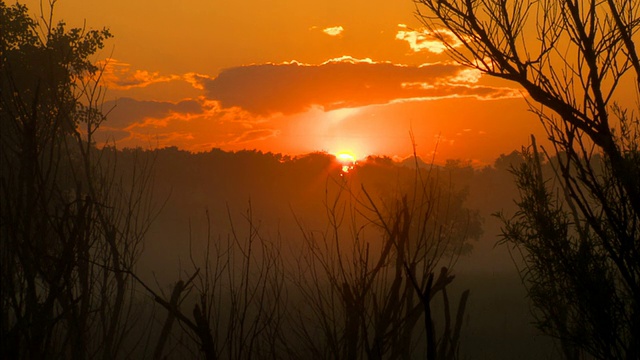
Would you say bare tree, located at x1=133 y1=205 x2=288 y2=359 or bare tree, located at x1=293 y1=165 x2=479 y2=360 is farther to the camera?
bare tree, located at x1=293 y1=165 x2=479 y2=360

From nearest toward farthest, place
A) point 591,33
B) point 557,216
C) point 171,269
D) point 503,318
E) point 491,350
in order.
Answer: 1. point 591,33
2. point 557,216
3. point 491,350
4. point 503,318
5. point 171,269

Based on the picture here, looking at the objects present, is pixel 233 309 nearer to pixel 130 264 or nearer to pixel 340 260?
pixel 340 260

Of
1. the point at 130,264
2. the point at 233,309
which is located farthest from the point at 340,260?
the point at 130,264

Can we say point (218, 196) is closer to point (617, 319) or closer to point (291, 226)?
point (291, 226)

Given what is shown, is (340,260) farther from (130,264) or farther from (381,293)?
(130,264)

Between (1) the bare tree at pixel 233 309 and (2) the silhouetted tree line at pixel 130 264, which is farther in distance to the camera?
(2) the silhouetted tree line at pixel 130 264

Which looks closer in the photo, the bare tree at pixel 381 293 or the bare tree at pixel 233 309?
the bare tree at pixel 233 309

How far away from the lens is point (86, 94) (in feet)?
30.5

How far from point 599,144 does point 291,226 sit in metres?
→ 109

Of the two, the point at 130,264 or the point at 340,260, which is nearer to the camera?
the point at 340,260

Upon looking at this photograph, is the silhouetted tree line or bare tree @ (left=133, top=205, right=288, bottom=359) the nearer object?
bare tree @ (left=133, top=205, right=288, bottom=359)

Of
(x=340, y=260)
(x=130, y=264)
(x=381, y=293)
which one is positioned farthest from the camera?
(x=130, y=264)

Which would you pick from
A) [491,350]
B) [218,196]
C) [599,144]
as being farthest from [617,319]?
[218,196]

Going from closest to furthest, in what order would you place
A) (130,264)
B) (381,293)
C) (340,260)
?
(340,260) < (381,293) < (130,264)
